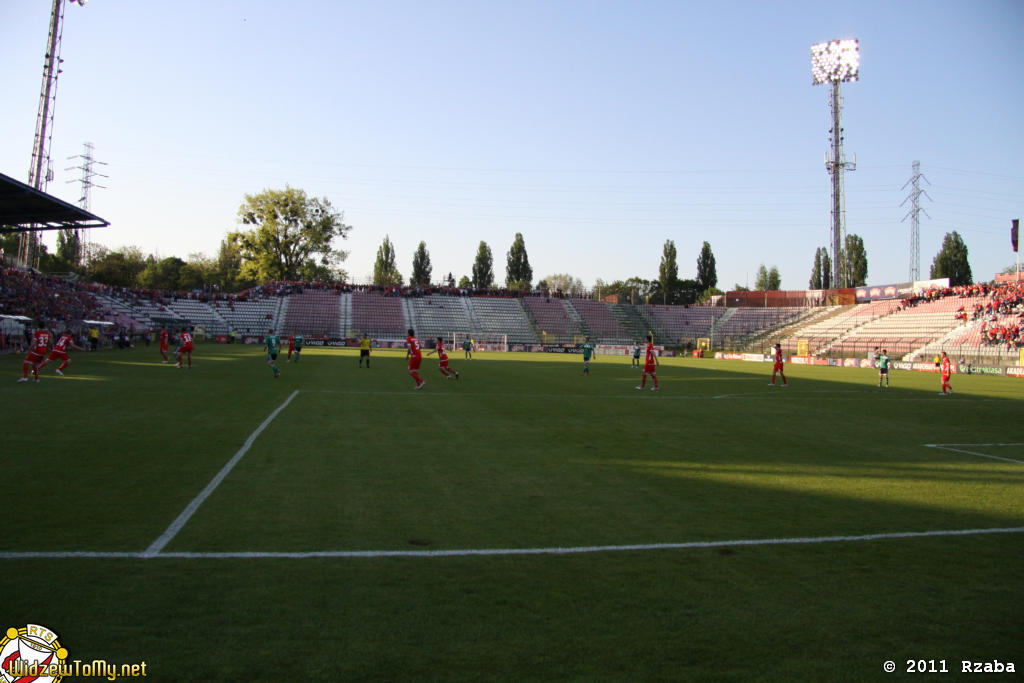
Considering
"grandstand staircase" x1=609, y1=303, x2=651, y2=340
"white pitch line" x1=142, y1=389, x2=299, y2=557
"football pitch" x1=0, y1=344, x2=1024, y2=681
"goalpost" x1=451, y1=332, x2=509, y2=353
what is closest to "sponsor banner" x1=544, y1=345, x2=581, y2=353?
"goalpost" x1=451, y1=332, x2=509, y2=353

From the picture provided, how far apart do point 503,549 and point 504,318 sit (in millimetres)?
71190

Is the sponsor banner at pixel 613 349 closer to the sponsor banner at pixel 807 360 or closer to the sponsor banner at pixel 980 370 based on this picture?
the sponsor banner at pixel 807 360

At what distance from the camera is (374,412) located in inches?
587

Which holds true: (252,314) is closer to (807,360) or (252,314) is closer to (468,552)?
(807,360)

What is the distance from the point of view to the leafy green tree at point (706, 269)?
115812mm

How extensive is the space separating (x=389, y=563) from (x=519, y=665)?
1914mm

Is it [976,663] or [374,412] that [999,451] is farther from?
[374,412]

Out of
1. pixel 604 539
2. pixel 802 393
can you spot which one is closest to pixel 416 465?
pixel 604 539

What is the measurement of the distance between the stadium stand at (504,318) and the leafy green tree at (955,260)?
62.2 m

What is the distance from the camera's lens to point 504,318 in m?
76.7

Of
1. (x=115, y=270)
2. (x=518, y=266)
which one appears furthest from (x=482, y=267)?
(x=115, y=270)

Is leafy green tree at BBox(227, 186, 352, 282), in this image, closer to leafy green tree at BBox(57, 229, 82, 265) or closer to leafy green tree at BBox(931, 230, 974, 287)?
leafy green tree at BBox(57, 229, 82, 265)

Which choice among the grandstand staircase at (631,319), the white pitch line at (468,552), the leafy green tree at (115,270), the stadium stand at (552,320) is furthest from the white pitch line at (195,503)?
the leafy green tree at (115,270)

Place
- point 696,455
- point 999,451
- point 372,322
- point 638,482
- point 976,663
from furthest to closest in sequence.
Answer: point 372,322, point 999,451, point 696,455, point 638,482, point 976,663
